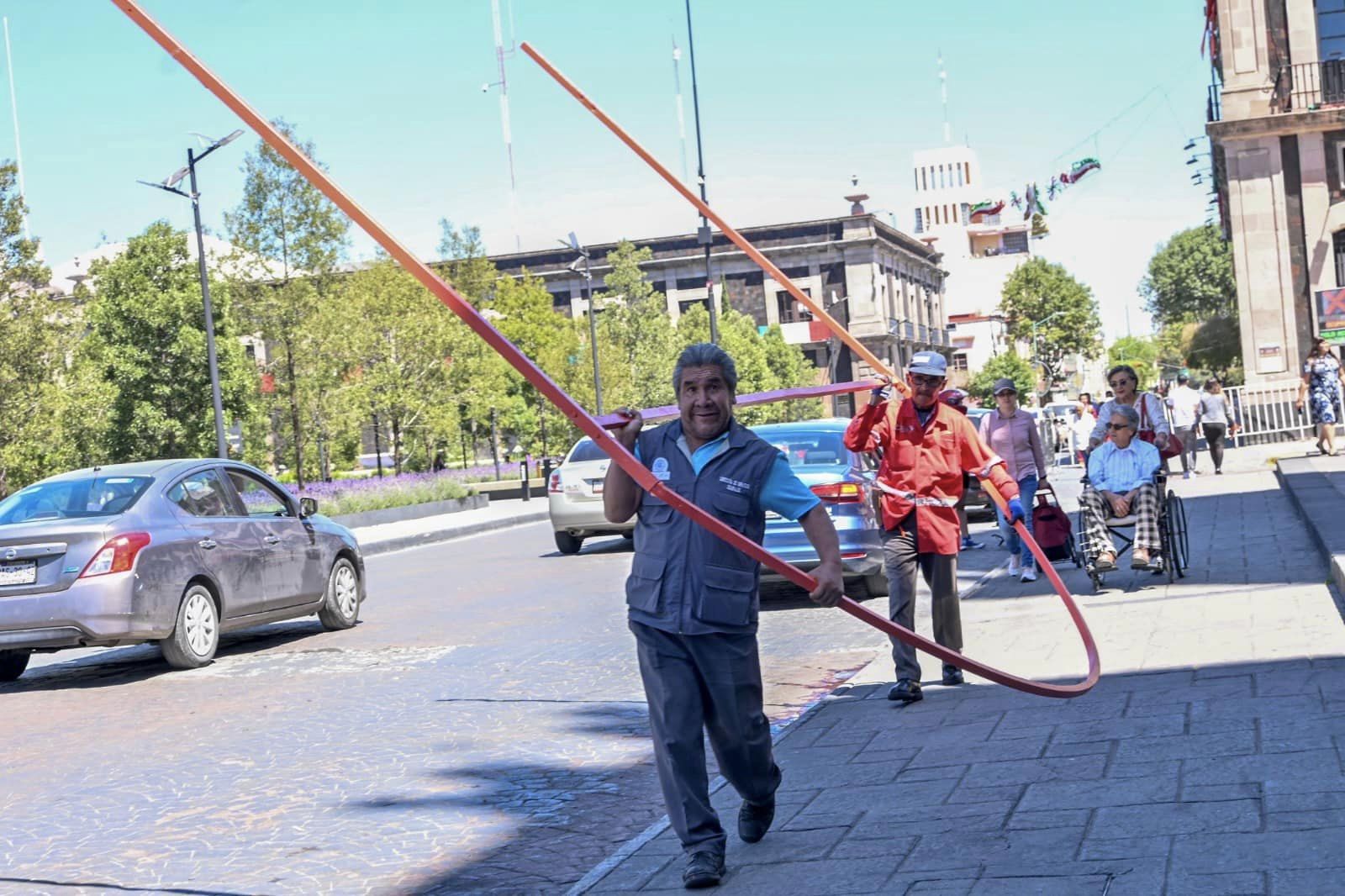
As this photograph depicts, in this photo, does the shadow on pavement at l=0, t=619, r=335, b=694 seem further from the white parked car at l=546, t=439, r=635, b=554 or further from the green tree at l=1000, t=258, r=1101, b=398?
the green tree at l=1000, t=258, r=1101, b=398

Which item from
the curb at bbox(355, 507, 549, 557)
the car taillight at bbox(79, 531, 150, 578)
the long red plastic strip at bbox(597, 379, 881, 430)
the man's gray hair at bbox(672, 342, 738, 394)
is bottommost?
the curb at bbox(355, 507, 549, 557)

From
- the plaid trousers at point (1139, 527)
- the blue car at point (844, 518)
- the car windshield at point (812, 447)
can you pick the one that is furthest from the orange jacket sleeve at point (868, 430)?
the car windshield at point (812, 447)

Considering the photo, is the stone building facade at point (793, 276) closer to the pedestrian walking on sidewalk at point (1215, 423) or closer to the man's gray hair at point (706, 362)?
the pedestrian walking on sidewalk at point (1215, 423)

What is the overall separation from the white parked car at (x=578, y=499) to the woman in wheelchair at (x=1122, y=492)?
865 centimetres

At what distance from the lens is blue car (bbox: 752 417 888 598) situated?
42.0 feet

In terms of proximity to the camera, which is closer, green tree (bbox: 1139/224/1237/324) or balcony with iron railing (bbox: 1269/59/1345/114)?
balcony with iron railing (bbox: 1269/59/1345/114)

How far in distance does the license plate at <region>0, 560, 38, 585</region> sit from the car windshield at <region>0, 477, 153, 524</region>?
50 cm

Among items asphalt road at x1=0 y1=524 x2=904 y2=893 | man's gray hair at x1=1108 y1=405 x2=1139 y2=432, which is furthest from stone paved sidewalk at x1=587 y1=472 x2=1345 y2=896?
man's gray hair at x1=1108 y1=405 x2=1139 y2=432

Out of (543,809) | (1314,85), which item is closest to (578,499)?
(543,809)

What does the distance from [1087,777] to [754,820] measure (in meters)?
1.31

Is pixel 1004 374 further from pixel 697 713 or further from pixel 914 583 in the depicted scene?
pixel 697 713

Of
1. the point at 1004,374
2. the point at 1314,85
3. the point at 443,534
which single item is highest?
the point at 1314,85

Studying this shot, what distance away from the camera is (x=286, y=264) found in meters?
38.0

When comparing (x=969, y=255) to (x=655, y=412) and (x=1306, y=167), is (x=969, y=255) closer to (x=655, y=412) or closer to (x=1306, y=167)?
(x=1306, y=167)
